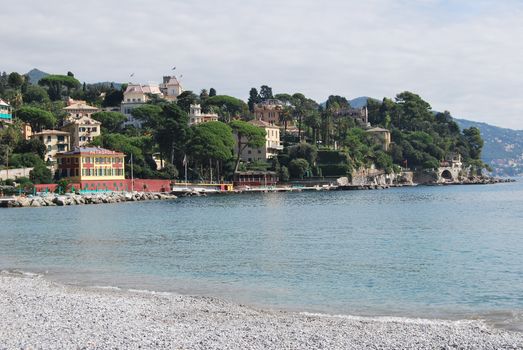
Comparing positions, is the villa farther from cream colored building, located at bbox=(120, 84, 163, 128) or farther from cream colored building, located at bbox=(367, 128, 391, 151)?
cream colored building, located at bbox=(120, 84, 163, 128)

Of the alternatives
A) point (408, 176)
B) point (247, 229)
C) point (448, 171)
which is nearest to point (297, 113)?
point (408, 176)

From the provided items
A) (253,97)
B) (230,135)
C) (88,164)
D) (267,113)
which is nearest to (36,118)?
(88,164)

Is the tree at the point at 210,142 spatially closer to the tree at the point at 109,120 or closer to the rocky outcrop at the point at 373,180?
the tree at the point at 109,120

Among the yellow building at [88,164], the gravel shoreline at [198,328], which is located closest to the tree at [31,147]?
the yellow building at [88,164]

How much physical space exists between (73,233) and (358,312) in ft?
96.1

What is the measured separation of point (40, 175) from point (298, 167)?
50209mm

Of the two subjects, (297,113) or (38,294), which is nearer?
(38,294)

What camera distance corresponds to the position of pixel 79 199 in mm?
80750

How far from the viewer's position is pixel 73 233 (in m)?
45.0

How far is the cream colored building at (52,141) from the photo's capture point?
101 m

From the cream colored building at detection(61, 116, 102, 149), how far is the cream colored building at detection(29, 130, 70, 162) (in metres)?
3.88

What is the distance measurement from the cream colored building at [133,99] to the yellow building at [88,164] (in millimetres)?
39520

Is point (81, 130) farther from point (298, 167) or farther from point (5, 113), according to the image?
point (298, 167)

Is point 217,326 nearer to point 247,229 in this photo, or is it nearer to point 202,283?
point 202,283
